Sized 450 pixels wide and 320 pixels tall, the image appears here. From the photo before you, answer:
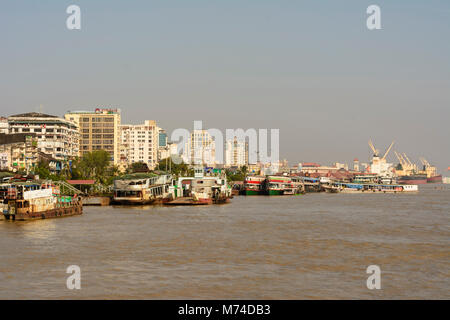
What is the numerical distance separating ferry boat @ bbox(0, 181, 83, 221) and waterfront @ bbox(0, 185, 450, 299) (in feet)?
5.31

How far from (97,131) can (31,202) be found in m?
130

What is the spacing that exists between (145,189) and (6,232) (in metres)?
36.7

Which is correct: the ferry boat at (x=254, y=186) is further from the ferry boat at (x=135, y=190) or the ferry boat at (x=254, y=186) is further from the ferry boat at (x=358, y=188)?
the ferry boat at (x=135, y=190)

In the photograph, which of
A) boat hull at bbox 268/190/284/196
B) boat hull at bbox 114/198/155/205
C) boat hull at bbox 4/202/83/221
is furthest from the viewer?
boat hull at bbox 268/190/284/196

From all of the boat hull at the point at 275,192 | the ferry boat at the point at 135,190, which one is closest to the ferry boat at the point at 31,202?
the ferry boat at the point at 135,190

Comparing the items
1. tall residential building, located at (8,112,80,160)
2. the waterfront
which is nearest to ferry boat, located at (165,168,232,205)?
the waterfront

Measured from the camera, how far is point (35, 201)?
52.3 m

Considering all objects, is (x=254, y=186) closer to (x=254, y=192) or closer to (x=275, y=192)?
(x=254, y=192)

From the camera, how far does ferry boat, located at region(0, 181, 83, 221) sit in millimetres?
50562

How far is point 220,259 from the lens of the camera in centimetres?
3191

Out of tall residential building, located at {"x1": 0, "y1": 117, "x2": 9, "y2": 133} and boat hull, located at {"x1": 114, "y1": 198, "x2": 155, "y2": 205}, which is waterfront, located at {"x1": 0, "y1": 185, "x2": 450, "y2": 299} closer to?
boat hull, located at {"x1": 114, "y1": 198, "x2": 155, "y2": 205}
